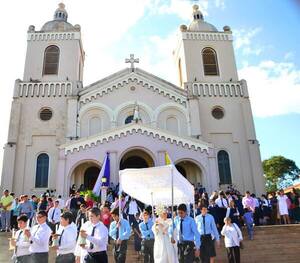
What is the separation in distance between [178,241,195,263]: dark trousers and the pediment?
59.2 ft

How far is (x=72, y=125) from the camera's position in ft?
78.7

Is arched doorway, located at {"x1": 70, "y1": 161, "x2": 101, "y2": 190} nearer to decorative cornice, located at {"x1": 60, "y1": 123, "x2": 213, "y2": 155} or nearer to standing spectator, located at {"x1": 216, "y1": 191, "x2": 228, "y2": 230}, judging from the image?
decorative cornice, located at {"x1": 60, "y1": 123, "x2": 213, "y2": 155}

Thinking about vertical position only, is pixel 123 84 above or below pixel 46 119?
above

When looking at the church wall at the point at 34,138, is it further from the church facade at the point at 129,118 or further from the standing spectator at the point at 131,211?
the standing spectator at the point at 131,211

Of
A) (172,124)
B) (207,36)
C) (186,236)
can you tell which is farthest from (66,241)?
(207,36)

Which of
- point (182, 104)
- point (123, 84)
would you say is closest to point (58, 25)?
point (123, 84)

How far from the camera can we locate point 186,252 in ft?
26.9

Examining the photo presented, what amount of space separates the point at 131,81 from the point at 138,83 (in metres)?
0.58

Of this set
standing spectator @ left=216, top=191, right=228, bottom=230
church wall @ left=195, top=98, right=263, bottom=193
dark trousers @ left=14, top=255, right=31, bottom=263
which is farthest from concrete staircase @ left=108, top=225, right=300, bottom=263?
church wall @ left=195, top=98, right=263, bottom=193

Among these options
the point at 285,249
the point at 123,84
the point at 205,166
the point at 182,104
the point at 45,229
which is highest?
the point at 123,84

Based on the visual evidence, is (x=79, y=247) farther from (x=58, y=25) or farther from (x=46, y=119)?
(x=58, y=25)

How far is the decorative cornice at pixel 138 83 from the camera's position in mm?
25234

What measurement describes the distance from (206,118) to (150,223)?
1729 cm

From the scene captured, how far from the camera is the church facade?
68.3ft
